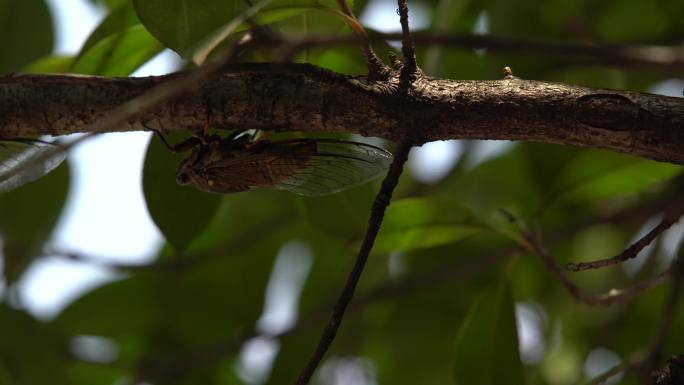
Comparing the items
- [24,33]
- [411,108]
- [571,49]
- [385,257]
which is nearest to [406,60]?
[411,108]

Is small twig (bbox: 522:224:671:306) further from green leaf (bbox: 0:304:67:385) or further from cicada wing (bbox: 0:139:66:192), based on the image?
green leaf (bbox: 0:304:67:385)

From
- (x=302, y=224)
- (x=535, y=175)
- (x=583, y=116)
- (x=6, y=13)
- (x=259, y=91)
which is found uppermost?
(x=6, y=13)

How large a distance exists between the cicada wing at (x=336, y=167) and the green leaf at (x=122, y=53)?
0.43 metres

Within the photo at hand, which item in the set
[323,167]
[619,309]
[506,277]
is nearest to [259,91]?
[323,167]

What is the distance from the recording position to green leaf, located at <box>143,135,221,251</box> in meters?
2.02

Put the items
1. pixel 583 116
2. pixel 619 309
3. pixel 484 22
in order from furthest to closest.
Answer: pixel 619 309 < pixel 484 22 < pixel 583 116

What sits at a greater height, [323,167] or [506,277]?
[323,167]

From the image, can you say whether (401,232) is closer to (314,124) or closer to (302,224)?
(314,124)

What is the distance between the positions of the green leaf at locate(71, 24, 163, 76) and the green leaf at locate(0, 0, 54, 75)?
681 mm

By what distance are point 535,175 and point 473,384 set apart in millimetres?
889

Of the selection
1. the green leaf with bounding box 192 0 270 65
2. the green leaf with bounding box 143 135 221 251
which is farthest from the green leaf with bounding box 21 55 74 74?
the green leaf with bounding box 192 0 270 65

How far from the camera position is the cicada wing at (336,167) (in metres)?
1.89

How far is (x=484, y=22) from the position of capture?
2977mm

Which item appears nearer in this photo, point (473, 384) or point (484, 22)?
point (473, 384)
